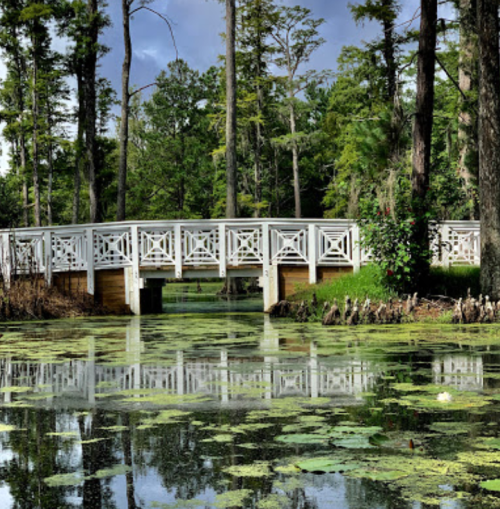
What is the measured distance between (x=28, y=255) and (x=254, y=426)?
1316 centimetres

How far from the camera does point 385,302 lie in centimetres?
1320

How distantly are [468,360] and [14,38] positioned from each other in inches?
1095

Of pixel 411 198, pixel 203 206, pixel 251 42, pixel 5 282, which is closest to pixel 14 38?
pixel 251 42

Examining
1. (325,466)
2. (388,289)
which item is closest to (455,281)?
(388,289)

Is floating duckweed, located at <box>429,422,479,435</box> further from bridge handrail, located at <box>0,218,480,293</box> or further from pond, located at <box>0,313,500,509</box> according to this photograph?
bridge handrail, located at <box>0,218,480,293</box>

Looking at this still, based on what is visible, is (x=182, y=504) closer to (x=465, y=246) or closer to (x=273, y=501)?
(x=273, y=501)

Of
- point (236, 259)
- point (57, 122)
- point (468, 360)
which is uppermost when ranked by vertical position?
point (57, 122)

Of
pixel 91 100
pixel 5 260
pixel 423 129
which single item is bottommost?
pixel 5 260

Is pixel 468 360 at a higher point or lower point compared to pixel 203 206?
lower

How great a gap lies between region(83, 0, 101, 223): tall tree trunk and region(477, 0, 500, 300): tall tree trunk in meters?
14.2

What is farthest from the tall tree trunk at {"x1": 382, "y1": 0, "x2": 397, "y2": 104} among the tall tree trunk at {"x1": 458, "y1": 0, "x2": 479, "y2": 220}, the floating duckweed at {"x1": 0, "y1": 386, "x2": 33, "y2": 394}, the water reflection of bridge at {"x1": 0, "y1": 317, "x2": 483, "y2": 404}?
the floating duckweed at {"x1": 0, "y1": 386, "x2": 33, "y2": 394}

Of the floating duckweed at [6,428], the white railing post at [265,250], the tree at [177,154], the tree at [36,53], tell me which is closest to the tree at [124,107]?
the tree at [36,53]

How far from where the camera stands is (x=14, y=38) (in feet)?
101

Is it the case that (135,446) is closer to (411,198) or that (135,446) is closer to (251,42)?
(411,198)
